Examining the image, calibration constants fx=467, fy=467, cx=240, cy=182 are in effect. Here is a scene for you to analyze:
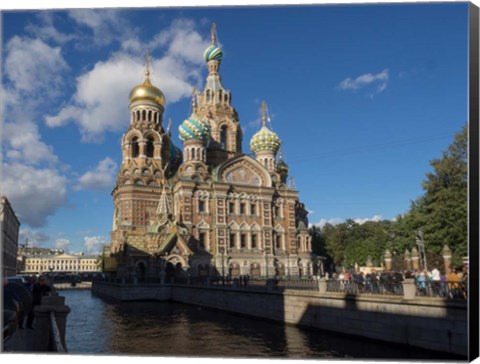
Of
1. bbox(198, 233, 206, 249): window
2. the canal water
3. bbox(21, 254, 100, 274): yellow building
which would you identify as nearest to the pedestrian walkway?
the canal water

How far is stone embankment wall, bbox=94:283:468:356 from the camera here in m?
10.0

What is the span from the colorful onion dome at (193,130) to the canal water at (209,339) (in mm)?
16715

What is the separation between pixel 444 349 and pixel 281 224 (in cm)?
2503

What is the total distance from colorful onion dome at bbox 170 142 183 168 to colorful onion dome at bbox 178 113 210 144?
A: 19.6 feet

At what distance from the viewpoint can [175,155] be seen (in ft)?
134

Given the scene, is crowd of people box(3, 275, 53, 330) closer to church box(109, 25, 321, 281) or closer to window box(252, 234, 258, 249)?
church box(109, 25, 321, 281)

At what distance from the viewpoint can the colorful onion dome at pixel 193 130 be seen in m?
34.0

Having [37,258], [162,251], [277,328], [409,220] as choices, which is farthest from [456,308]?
[37,258]

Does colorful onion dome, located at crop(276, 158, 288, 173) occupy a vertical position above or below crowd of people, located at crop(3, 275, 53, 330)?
above

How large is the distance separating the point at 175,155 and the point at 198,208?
10423 mm

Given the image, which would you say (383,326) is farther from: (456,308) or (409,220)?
(409,220)

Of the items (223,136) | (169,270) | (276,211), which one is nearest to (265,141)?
(223,136)

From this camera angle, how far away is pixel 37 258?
71375mm

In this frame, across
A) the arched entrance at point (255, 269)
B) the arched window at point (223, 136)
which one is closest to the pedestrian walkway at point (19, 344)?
the arched entrance at point (255, 269)
